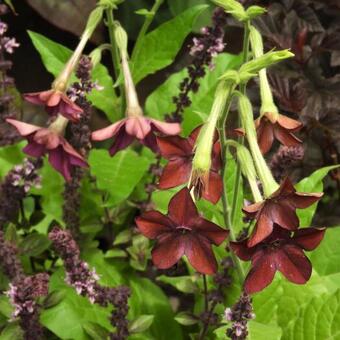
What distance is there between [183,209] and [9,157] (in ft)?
2.79

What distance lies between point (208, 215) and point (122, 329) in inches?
13.6

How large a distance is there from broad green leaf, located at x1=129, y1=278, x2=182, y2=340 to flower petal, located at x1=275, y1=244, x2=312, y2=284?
52 centimetres

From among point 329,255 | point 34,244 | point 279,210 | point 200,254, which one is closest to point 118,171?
point 34,244

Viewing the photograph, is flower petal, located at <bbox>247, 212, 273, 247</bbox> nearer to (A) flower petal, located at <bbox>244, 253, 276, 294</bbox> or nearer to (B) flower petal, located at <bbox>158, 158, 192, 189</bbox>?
(A) flower petal, located at <bbox>244, 253, 276, 294</bbox>

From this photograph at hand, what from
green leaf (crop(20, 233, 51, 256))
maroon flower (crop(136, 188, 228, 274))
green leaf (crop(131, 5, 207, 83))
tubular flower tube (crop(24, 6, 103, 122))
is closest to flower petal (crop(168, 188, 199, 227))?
maroon flower (crop(136, 188, 228, 274))

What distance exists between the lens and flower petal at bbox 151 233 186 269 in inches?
41.4

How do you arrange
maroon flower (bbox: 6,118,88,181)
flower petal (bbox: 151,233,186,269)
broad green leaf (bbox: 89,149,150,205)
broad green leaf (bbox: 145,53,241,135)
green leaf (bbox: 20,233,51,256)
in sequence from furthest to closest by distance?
broad green leaf (bbox: 145,53,241,135)
broad green leaf (bbox: 89,149,150,205)
green leaf (bbox: 20,233,51,256)
maroon flower (bbox: 6,118,88,181)
flower petal (bbox: 151,233,186,269)

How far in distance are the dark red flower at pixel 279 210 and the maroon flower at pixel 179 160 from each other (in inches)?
5.1

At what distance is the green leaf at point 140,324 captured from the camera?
1.33 meters

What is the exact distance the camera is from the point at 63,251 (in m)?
1.17

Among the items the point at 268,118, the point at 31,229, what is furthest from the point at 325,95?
the point at 31,229

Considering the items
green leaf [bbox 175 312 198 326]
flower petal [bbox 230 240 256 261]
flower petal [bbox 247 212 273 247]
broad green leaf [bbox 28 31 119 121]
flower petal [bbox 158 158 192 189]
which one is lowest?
green leaf [bbox 175 312 198 326]

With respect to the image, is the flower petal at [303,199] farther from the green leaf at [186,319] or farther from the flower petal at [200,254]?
the green leaf at [186,319]

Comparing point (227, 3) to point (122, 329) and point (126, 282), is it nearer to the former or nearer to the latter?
point (122, 329)
